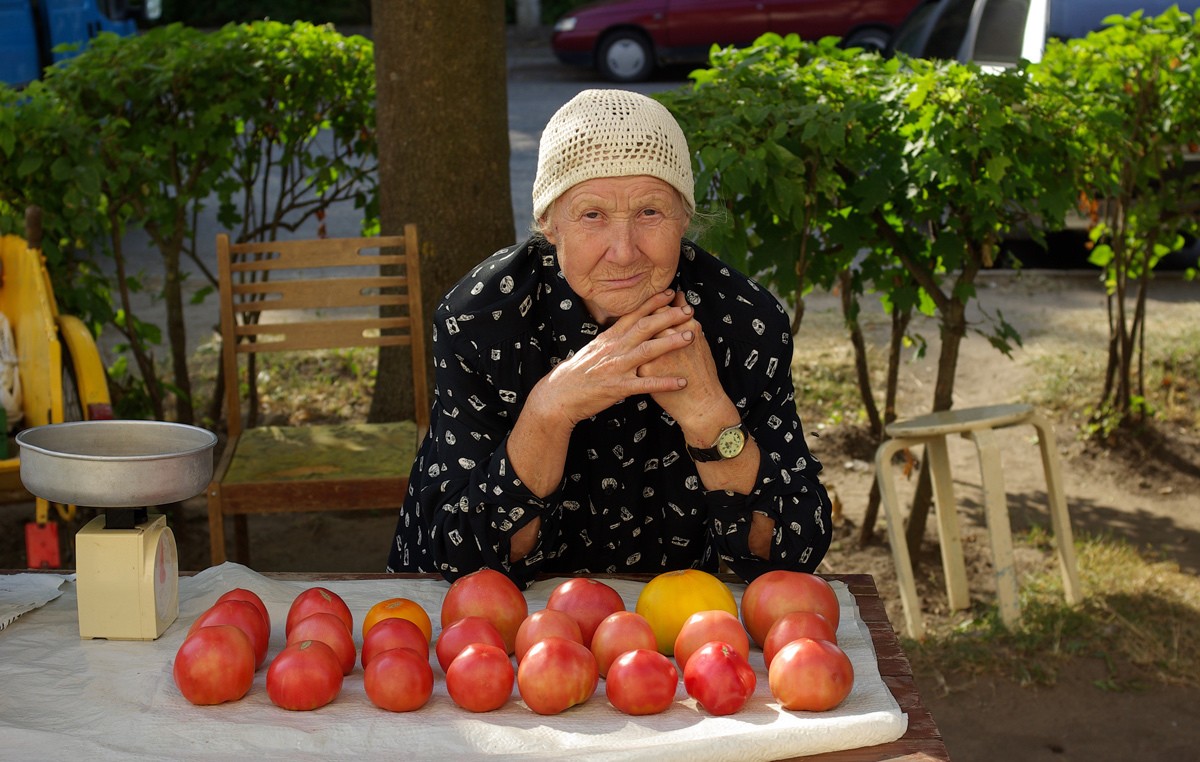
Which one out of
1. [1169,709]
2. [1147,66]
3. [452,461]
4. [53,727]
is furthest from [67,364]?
[1147,66]

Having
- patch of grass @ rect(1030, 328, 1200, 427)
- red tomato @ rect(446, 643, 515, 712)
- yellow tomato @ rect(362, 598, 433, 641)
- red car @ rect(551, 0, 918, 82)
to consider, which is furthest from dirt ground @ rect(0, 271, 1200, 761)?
Result: red car @ rect(551, 0, 918, 82)

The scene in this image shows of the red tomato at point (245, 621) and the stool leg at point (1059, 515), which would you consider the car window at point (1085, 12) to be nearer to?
the stool leg at point (1059, 515)

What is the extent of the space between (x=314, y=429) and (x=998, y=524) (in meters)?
2.15

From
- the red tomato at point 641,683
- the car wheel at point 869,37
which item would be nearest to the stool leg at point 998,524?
the red tomato at point 641,683

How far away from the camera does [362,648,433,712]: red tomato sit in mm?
1627

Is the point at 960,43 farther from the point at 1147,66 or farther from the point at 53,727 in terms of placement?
the point at 53,727

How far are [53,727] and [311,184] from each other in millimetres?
3876

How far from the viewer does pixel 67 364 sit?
368 cm

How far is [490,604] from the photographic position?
1860mm

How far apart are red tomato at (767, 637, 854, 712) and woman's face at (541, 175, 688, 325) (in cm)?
68

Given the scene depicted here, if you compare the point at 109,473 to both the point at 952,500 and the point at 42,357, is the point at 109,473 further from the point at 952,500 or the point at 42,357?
the point at 952,500

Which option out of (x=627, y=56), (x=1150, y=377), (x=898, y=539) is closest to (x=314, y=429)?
(x=898, y=539)

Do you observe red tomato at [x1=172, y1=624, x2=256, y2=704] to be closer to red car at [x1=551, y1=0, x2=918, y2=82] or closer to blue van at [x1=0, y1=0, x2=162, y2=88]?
blue van at [x1=0, y1=0, x2=162, y2=88]

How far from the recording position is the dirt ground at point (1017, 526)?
3361 millimetres
